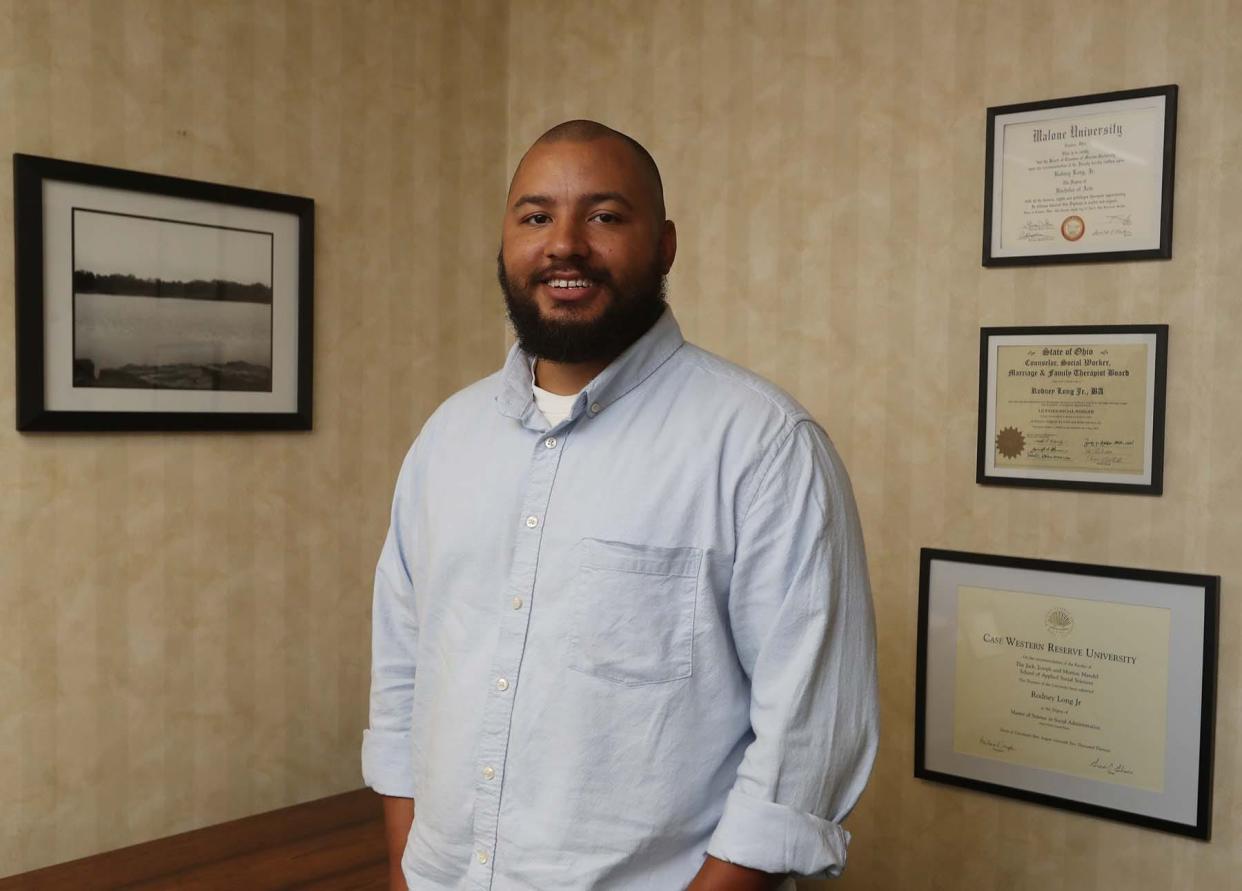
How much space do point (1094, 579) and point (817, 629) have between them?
1144mm

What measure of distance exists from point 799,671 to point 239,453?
1.72m

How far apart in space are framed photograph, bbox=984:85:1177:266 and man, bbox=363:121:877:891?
1077 millimetres

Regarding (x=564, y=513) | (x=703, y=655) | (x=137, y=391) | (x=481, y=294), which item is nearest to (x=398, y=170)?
(x=481, y=294)

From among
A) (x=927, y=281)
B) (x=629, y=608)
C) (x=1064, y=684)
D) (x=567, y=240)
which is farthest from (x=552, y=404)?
(x=1064, y=684)

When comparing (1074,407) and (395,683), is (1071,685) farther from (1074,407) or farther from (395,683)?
(395,683)

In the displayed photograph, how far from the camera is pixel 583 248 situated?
141 centimetres

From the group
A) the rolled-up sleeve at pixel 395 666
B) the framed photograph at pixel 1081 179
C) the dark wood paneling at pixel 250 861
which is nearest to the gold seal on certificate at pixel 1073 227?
the framed photograph at pixel 1081 179

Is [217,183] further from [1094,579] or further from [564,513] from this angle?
[1094,579]

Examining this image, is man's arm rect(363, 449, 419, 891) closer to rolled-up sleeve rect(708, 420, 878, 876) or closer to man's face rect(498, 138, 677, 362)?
man's face rect(498, 138, 677, 362)

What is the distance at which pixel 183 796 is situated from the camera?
8.24ft

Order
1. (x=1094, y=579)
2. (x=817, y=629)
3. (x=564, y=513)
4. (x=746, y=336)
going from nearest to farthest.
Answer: (x=817, y=629) < (x=564, y=513) < (x=1094, y=579) < (x=746, y=336)

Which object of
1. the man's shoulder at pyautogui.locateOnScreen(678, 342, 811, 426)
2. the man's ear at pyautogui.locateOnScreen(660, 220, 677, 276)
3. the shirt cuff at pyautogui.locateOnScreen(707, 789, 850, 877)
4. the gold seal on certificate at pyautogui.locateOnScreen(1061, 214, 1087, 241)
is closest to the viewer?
the shirt cuff at pyautogui.locateOnScreen(707, 789, 850, 877)

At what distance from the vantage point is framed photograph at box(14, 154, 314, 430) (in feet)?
7.29
